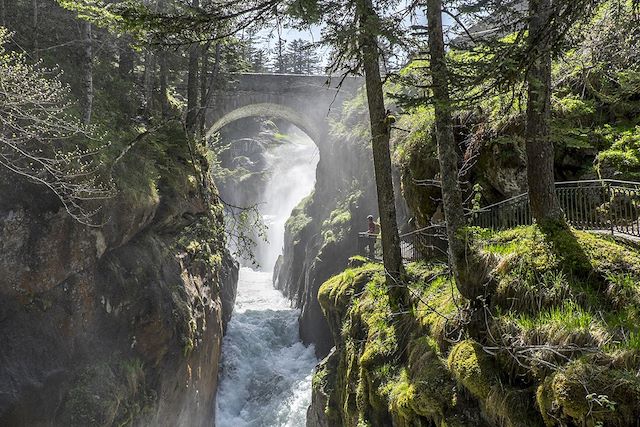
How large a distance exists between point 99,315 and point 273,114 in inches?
768

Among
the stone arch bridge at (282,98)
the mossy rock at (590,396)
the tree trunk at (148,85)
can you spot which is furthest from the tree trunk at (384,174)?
the stone arch bridge at (282,98)

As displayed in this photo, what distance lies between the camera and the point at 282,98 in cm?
2491

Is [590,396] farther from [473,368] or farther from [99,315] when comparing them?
[99,315]

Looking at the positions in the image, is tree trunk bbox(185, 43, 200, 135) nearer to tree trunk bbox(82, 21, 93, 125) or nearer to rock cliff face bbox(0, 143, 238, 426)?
rock cliff face bbox(0, 143, 238, 426)

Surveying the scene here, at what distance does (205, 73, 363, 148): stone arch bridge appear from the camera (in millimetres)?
24156

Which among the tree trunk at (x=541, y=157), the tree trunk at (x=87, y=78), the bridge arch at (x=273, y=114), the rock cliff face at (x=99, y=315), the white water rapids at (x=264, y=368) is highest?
the bridge arch at (x=273, y=114)

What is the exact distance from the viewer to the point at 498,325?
454 centimetres

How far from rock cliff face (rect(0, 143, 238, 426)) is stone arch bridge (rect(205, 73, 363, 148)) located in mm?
12910

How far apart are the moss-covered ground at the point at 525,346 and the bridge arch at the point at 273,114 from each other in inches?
781

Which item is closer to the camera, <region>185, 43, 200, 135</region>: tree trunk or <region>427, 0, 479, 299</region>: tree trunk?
<region>427, 0, 479, 299</region>: tree trunk

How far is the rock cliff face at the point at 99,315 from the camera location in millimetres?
7902

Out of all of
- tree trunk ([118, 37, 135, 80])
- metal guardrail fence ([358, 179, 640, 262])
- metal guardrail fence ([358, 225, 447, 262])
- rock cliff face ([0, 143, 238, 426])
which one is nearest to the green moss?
metal guardrail fence ([358, 179, 640, 262])

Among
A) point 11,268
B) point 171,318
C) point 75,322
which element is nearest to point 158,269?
point 171,318

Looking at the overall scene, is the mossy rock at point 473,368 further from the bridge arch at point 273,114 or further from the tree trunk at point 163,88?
the bridge arch at point 273,114
